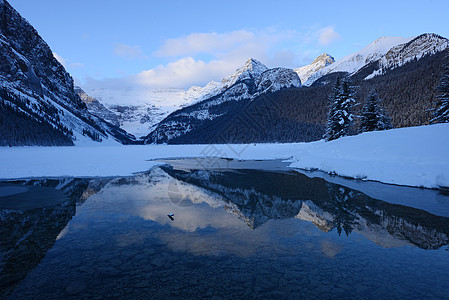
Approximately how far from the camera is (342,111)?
41.6 metres

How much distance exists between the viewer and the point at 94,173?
953 inches

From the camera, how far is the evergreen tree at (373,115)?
39344 mm

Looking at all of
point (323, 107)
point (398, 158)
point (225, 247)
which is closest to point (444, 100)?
point (398, 158)

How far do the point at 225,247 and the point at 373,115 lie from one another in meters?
43.0

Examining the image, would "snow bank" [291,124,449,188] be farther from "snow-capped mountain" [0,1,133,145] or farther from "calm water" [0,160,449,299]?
"snow-capped mountain" [0,1,133,145]

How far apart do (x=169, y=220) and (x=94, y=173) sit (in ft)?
58.8

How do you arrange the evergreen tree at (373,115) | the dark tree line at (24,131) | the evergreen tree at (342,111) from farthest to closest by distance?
the dark tree line at (24,131) < the evergreen tree at (342,111) < the evergreen tree at (373,115)

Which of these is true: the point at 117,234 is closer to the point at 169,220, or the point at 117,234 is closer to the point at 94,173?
A: the point at 169,220

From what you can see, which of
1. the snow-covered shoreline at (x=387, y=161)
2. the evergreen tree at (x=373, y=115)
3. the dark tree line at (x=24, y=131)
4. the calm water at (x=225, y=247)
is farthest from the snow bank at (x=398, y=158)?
the dark tree line at (x=24, y=131)

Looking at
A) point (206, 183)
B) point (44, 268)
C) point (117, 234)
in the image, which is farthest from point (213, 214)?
point (206, 183)

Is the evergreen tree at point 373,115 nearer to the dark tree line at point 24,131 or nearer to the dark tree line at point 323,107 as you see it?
the dark tree line at point 323,107

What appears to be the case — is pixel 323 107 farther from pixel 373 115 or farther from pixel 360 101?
pixel 373 115

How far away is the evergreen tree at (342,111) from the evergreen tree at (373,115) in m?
2.30

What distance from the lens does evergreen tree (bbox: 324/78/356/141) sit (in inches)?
1623
